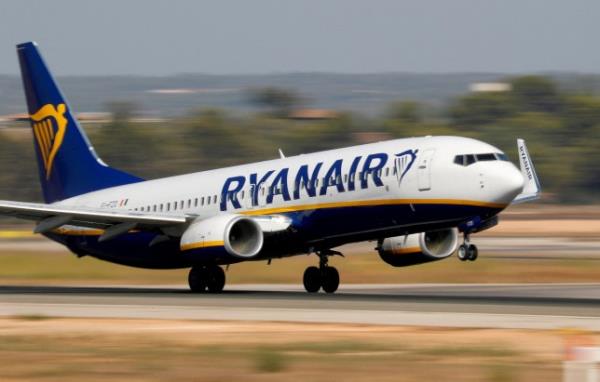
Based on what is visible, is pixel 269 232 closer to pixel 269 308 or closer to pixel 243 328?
pixel 269 308

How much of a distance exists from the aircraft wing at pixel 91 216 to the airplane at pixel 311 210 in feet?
0.14

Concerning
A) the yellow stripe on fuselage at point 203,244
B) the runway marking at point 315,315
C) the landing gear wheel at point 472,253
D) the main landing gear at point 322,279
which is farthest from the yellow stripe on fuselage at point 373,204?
→ the runway marking at point 315,315

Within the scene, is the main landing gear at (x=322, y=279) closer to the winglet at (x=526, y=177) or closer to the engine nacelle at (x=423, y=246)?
the engine nacelle at (x=423, y=246)

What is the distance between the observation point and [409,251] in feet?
130

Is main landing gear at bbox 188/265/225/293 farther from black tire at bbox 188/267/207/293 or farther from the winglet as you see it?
the winglet

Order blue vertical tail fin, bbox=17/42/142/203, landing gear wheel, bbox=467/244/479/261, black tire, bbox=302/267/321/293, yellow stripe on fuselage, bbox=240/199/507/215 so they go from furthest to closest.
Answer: blue vertical tail fin, bbox=17/42/142/203, black tire, bbox=302/267/321/293, yellow stripe on fuselage, bbox=240/199/507/215, landing gear wheel, bbox=467/244/479/261

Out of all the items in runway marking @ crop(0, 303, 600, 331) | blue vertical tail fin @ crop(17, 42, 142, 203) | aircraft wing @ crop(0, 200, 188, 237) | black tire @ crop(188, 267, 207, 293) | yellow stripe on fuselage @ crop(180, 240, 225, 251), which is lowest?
runway marking @ crop(0, 303, 600, 331)

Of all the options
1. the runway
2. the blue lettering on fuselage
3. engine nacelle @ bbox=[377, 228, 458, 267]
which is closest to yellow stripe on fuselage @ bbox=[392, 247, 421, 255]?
engine nacelle @ bbox=[377, 228, 458, 267]

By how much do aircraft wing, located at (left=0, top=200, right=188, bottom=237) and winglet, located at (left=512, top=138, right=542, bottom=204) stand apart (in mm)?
9827

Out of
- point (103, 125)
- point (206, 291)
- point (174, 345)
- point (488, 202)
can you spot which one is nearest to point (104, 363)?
point (174, 345)

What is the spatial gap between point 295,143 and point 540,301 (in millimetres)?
153698

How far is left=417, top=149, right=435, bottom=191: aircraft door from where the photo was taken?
1417 inches

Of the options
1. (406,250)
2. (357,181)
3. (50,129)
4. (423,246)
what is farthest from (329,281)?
(50,129)

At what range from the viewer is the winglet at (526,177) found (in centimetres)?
3591
